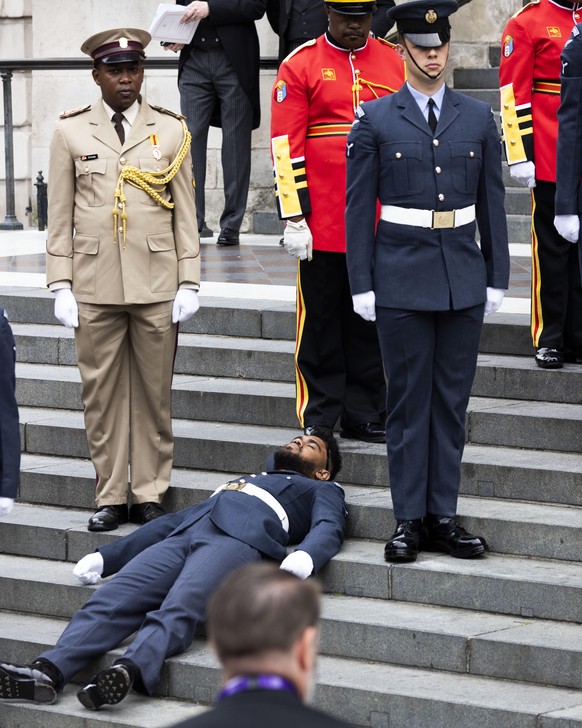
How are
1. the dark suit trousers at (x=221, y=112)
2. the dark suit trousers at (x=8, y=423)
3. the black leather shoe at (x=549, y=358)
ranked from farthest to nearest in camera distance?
the dark suit trousers at (x=221, y=112) < the black leather shoe at (x=549, y=358) < the dark suit trousers at (x=8, y=423)

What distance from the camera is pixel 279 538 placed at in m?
5.82

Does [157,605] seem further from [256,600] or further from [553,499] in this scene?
[256,600]

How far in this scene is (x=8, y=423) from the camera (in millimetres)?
5496

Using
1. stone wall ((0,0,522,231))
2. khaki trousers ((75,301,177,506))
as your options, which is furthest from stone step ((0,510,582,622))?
stone wall ((0,0,522,231))

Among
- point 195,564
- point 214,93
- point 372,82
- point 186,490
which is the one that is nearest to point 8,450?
point 195,564

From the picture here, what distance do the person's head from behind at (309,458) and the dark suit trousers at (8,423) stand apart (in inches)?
41.6

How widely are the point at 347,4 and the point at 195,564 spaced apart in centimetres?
218

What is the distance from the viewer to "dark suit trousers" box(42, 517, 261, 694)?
5.48 metres

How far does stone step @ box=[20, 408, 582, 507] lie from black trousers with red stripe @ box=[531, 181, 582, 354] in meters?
0.64

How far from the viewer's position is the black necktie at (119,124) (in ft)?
20.7

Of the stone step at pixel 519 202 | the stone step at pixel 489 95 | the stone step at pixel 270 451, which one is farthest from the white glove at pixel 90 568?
the stone step at pixel 489 95

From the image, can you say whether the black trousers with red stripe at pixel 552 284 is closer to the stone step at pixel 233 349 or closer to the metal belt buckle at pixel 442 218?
the stone step at pixel 233 349

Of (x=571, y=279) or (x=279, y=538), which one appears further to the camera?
(x=571, y=279)

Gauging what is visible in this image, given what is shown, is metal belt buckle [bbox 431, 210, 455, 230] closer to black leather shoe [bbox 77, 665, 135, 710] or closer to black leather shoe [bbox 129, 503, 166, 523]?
black leather shoe [bbox 129, 503, 166, 523]
